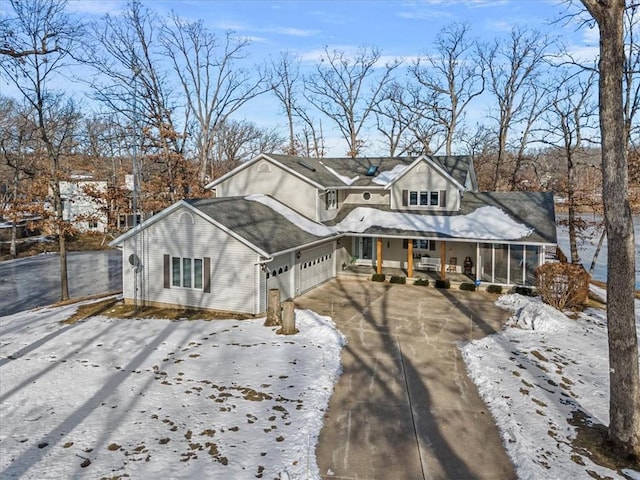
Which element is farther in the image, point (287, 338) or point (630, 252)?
point (287, 338)

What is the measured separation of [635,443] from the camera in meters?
7.76

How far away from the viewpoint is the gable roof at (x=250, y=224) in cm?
1631

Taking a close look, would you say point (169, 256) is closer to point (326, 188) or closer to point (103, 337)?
point (103, 337)

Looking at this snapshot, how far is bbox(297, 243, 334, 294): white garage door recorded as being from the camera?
19.8m

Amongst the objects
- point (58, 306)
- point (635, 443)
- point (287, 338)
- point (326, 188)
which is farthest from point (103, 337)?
point (635, 443)

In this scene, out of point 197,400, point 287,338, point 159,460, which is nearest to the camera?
point 159,460

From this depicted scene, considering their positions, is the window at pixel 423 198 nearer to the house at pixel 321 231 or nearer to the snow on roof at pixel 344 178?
the house at pixel 321 231

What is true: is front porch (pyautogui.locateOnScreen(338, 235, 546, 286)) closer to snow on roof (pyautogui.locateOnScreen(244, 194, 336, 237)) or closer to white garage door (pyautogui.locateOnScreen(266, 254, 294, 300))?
snow on roof (pyautogui.locateOnScreen(244, 194, 336, 237))

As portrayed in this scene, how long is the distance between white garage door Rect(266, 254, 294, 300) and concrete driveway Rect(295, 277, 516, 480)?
1.07m

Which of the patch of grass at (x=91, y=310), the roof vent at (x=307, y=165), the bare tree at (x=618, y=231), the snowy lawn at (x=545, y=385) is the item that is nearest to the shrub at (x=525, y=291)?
the snowy lawn at (x=545, y=385)

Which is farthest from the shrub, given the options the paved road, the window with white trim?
the paved road

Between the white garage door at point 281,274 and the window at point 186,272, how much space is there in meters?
2.53

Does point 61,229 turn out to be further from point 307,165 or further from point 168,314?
point 307,165

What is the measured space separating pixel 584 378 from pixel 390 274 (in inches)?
483
